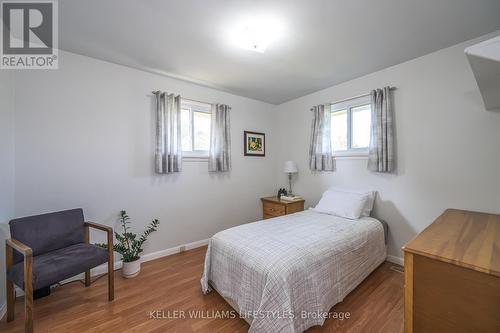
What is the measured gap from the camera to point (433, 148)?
227cm

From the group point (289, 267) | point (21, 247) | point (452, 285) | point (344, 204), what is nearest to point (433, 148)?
point (344, 204)

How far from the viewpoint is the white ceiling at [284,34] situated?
158 centimetres

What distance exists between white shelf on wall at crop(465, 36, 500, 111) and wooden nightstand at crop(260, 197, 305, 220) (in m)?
2.40

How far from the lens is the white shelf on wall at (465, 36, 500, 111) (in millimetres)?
892

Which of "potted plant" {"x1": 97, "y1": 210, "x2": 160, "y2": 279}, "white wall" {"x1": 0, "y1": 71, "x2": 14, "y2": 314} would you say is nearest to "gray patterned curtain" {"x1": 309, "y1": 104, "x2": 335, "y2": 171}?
"potted plant" {"x1": 97, "y1": 210, "x2": 160, "y2": 279}

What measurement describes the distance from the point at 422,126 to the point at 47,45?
417cm

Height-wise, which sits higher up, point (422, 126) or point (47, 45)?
point (47, 45)

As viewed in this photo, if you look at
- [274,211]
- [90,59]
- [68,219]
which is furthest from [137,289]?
[90,59]

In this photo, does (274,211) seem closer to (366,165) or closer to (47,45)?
(366,165)

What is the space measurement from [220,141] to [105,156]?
5.04 feet

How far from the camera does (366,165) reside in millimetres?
2797

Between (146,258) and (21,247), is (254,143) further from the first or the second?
(21,247)

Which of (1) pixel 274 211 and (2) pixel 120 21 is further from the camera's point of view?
(1) pixel 274 211

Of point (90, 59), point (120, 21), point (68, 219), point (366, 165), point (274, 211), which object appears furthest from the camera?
point (274, 211)
